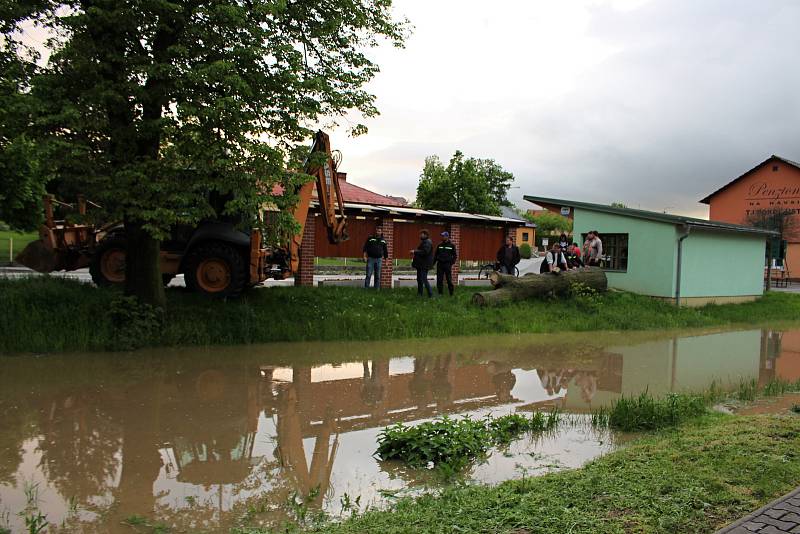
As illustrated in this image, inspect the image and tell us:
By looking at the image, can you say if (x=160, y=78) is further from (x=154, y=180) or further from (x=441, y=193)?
(x=441, y=193)

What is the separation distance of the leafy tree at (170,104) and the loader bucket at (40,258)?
3.79 meters

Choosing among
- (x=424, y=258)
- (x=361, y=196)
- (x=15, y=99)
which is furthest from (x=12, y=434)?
(x=361, y=196)

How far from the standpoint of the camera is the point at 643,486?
4262 millimetres

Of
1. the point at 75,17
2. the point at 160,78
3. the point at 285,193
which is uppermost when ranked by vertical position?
the point at 75,17

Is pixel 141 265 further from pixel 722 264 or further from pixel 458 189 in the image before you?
pixel 458 189

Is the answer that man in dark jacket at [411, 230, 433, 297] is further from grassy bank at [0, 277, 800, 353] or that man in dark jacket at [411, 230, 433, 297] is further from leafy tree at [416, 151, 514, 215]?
leafy tree at [416, 151, 514, 215]

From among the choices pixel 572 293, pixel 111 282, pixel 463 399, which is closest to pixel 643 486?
pixel 463 399

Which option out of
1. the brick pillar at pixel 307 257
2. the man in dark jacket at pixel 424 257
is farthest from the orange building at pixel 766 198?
the brick pillar at pixel 307 257

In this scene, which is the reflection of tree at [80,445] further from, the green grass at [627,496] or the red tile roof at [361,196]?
the red tile roof at [361,196]

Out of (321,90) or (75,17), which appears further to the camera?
(321,90)

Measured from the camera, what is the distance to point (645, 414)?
259 inches

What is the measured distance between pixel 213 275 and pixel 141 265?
1.50 metres

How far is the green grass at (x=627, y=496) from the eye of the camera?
146 inches

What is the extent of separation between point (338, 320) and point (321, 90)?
181 inches
